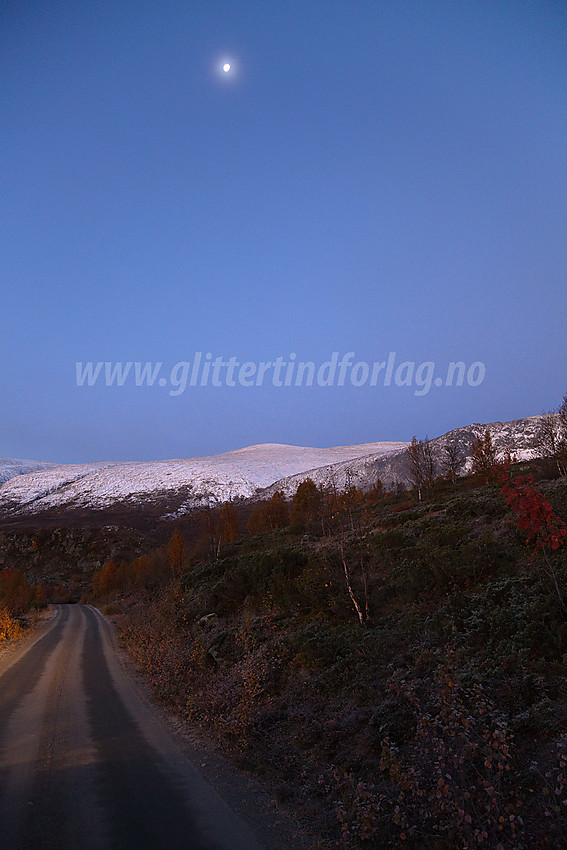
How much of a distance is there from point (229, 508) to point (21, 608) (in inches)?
1340

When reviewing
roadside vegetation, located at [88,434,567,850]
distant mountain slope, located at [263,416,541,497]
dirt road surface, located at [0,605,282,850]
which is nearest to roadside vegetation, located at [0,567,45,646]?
dirt road surface, located at [0,605,282,850]

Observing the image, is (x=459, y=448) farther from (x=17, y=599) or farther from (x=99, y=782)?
(x=99, y=782)

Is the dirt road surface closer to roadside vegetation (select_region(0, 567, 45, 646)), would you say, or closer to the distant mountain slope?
roadside vegetation (select_region(0, 567, 45, 646))

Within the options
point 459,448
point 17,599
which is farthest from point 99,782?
point 459,448

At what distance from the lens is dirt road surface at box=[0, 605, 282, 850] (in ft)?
18.3

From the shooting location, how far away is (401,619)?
1109cm

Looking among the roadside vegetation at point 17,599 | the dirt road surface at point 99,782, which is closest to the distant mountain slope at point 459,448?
the roadside vegetation at point 17,599

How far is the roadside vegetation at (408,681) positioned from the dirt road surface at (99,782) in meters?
1.12

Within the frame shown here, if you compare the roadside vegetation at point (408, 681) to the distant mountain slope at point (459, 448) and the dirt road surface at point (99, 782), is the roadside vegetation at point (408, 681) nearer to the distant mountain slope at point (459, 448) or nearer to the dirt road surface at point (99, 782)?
the dirt road surface at point (99, 782)

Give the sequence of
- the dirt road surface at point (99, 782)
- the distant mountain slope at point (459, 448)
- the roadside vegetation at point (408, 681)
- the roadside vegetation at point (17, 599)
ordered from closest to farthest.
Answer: the roadside vegetation at point (408, 681) → the dirt road surface at point (99, 782) → the roadside vegetation at point (17, 599) → the distant mountain slope at point (459, 448)

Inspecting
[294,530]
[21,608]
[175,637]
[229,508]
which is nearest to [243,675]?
[175,637]

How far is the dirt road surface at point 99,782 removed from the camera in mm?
5586

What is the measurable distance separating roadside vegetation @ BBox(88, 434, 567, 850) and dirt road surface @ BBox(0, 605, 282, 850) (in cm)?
112

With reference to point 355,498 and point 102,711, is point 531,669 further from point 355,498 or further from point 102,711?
point 102,711
